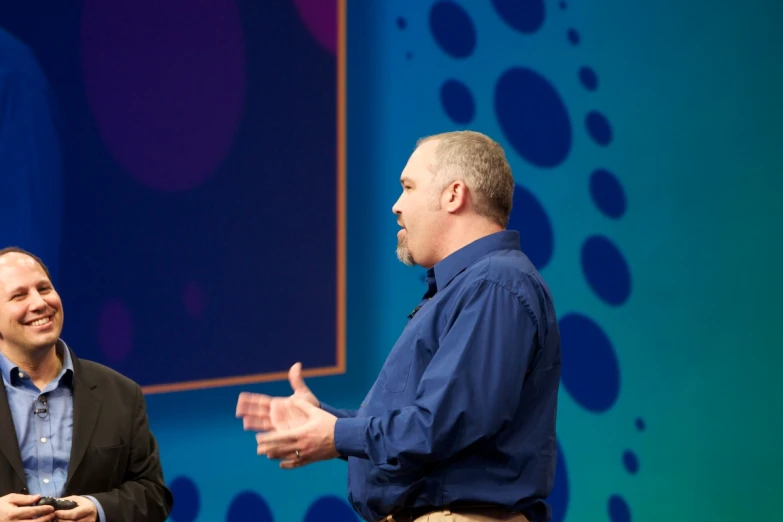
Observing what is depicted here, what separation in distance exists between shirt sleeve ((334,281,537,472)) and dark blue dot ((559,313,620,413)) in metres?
2.05

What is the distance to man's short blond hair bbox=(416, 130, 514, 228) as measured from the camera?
2080 mm

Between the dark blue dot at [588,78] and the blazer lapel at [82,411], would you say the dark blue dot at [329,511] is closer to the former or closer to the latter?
the blazer lapel at [82,411]

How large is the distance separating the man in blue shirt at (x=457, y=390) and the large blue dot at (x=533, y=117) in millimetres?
1680

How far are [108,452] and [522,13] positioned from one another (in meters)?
2.38

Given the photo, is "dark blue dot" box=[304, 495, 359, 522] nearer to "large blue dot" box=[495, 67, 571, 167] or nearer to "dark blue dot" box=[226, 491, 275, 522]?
"dark blue dot" box=[226, 491, 275, 522]

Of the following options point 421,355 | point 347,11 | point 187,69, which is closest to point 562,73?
point 347,11

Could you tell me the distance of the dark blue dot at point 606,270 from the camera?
3.96 m

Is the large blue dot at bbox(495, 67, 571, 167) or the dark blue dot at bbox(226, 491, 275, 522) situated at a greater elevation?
the large blue dot at bbox(495, 67, 571, 167)

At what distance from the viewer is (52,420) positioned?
2.25m

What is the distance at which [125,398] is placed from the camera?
240cm

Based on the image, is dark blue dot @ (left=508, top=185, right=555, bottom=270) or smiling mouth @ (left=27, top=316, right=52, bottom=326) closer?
smiling mouth @ (left=27, top=316, right=52, bottom=326)

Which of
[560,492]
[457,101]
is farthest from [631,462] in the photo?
[457,101]

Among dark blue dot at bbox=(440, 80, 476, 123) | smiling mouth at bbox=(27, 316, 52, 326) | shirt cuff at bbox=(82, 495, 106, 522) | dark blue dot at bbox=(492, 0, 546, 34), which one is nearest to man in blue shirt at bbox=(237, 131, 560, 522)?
shirt cuff at bbox=(82, 495, 106, 522)

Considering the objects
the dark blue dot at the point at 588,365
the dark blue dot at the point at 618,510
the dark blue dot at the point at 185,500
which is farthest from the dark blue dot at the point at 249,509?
the dark blue dot at the point at 618,510
